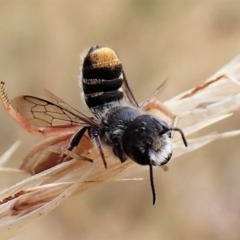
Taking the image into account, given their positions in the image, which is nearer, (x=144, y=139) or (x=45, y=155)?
(x=144, y=139)

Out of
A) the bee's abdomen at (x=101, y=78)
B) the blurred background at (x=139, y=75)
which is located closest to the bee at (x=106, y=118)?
the bee's abdomen at (x=101, y=78)

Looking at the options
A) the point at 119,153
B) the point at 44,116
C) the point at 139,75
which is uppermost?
the point at 44,116

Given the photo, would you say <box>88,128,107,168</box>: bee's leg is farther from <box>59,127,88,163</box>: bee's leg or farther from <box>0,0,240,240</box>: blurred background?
<box>0,0,240,240</box>: blurred background

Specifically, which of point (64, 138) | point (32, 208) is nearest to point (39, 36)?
point (64, 138)

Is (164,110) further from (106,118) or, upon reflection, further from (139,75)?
(139,75)

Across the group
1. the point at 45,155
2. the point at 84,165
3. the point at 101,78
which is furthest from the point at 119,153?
the point at 101,78

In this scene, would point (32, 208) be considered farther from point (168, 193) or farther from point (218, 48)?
point (218, 48)
